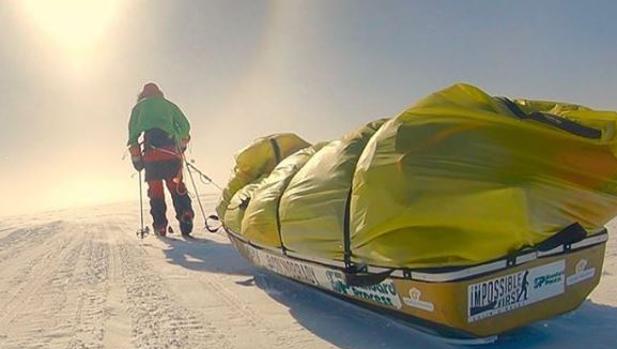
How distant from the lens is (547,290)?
7.87 feet

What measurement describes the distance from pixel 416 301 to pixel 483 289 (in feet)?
0.92

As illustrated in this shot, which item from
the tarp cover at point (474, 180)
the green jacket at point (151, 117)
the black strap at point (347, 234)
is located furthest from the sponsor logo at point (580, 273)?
the green jacket at point (151, 117)

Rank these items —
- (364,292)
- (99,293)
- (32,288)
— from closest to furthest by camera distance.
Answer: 1. (364,292)
2. (99,293)
3. (32,288)

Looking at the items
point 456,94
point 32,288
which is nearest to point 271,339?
point 456,94

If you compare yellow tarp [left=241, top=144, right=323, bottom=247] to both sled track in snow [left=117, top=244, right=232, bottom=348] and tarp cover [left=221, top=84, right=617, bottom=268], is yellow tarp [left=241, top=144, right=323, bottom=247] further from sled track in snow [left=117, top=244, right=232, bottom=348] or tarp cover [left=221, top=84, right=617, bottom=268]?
tarp cover [left=221, top=84, right=617, bottom=268]

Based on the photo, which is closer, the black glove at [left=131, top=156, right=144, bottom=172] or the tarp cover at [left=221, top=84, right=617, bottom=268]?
the tarp cover at [left=221, top=84, right=617, bottom=268]

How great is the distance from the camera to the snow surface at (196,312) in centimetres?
261

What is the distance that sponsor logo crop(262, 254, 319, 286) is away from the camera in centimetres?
298

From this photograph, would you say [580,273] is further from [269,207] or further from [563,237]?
[269,207]

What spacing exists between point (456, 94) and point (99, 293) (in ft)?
8.64

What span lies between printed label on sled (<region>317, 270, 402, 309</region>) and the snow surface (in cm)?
19

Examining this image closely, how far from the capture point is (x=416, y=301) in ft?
7.51

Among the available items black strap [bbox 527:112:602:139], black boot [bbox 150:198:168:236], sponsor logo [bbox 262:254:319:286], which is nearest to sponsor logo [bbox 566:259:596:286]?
black strap [bbox 527:112:602:139]

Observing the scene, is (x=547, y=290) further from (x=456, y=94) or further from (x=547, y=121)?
(x=456, y=94)
